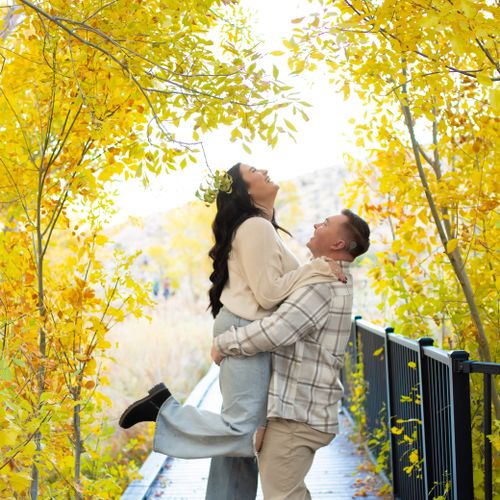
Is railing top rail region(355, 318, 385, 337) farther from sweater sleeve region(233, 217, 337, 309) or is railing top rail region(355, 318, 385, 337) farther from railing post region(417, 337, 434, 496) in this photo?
sweater sleeve region(233, 217, 337, 309)

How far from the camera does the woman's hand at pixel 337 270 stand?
3.01m

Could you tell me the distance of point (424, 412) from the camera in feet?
12.1

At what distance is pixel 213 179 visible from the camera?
8.30 ft

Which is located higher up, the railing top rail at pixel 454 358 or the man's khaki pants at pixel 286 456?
the railing top rail at pixel 454 358

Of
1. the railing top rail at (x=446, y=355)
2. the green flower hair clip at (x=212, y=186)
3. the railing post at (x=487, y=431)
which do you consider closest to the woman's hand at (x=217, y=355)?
the green flower hair clip at (x=212, y=186)

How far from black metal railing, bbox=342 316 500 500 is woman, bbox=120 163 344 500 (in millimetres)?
734

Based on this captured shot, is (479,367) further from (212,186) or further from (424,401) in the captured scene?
(212,186)

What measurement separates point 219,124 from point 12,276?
1481 mm

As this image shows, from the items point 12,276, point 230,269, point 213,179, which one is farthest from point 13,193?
point 213,179

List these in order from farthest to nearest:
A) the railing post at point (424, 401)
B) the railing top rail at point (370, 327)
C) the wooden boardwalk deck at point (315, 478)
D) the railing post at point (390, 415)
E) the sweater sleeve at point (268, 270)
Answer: the wooden boardwalk deck at point (315, 478), the railing top rail at point (370, 327), the railing post at point (390, 415), the railing post at point (424, 401), the sweater sleeve at point (268, 270)

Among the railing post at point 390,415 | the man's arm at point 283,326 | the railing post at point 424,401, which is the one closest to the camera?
the man's arm at point 283,326

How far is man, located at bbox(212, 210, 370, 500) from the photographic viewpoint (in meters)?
2.94

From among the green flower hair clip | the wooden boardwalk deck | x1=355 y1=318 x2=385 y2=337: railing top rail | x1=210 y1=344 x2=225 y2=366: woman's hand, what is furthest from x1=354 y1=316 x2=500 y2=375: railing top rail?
the wooden boardwalk deck

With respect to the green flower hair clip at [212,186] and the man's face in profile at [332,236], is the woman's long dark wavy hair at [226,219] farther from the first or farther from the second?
the green flower hair clip at [212,186]
